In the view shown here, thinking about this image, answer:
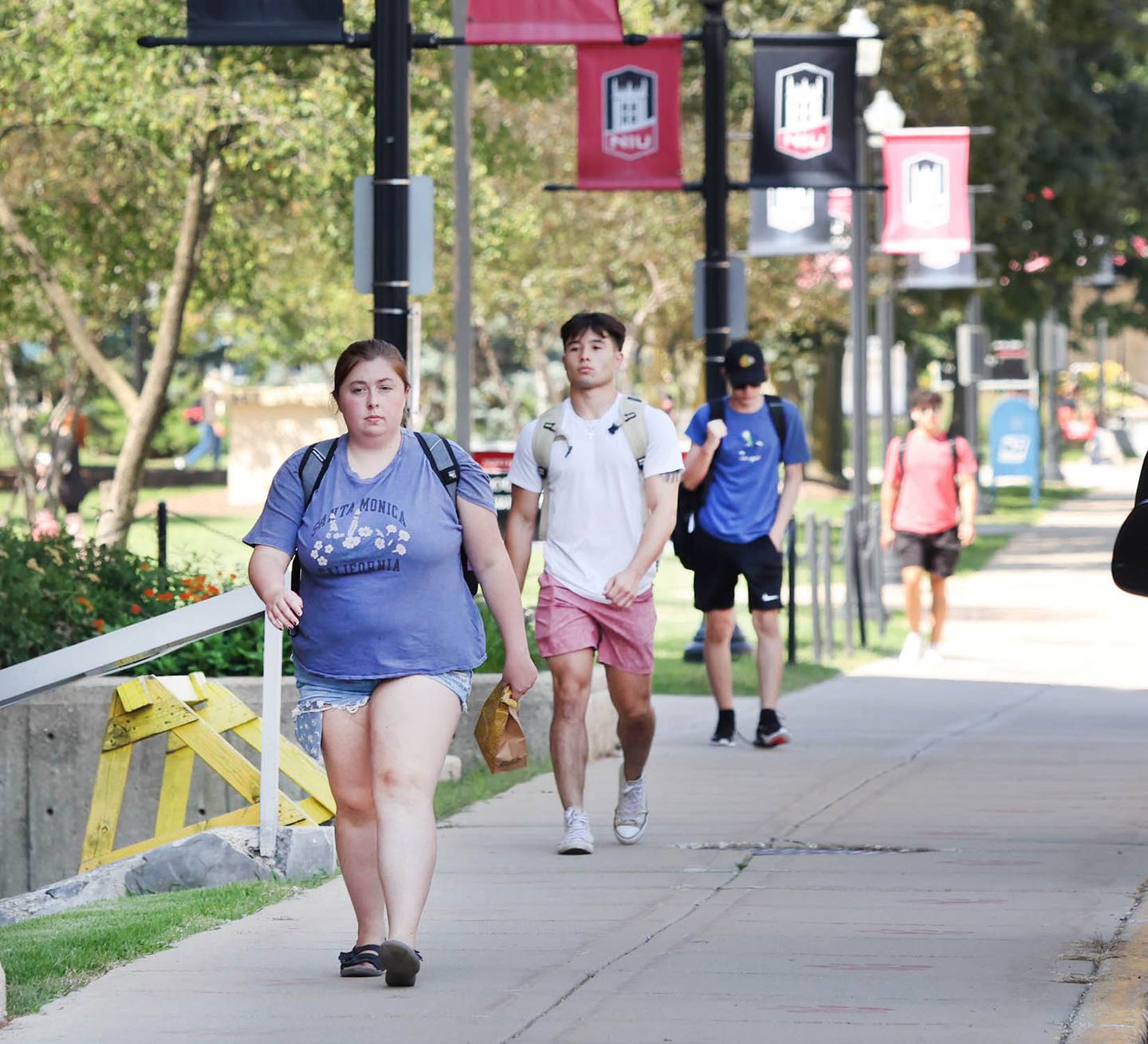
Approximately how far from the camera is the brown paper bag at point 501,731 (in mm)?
6832

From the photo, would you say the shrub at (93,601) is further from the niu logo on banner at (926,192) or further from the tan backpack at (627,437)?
the niu logo on banner at (926,192)

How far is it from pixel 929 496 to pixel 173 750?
799cm

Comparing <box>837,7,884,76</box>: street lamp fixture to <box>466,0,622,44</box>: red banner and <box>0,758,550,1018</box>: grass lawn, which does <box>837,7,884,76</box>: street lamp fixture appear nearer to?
<box>466,0,622,44</box>: red banner

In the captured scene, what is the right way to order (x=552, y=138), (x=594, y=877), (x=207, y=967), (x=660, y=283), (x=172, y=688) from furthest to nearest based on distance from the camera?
(x=660, y=283) → (x=552, y=138) → (x=172, y=688) → (x=594, y=877) → (x=207, y=967)

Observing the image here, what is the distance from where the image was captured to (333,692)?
6.31 m

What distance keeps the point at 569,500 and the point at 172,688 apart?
74.3 inches

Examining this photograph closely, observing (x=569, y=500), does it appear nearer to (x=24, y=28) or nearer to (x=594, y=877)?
(x=594, y=877)

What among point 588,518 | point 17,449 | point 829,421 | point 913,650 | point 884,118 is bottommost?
point 913,650

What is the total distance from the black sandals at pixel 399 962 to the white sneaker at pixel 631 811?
9.03 ft

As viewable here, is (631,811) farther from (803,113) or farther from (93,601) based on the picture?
(803,113)

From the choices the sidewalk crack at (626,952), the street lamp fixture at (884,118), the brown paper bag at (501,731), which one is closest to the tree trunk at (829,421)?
the street lamp fixture at (884,118)

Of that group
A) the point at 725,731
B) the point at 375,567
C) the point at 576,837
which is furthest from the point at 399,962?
the point at 725,731

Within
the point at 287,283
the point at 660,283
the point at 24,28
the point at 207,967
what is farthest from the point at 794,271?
the point at 207,967

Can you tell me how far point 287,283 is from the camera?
132 ft
